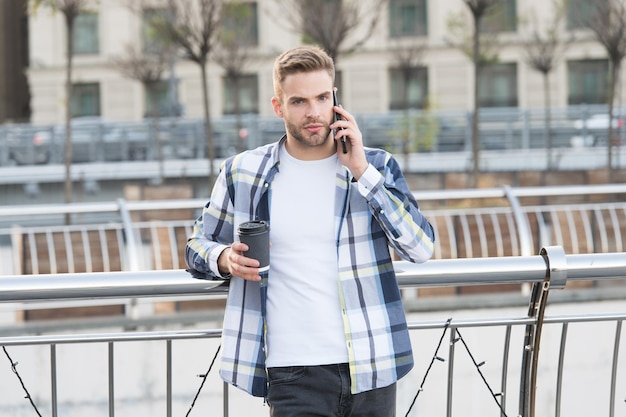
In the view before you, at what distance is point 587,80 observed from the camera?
122ft

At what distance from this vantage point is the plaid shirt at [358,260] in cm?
280

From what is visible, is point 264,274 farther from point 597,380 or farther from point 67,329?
point 67,329

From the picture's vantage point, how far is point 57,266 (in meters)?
10.3

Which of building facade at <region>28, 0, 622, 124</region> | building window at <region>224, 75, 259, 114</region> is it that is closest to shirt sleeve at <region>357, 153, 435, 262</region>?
building facade at <region>28, 0, 622, 124</region>

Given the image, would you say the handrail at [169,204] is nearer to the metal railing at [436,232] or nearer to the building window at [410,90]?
the metal railing at [436,232]

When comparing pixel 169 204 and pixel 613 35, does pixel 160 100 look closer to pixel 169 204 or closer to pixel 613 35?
pixel 613 35

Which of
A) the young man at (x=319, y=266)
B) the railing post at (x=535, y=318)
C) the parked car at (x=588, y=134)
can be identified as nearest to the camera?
the young man at (x=319, y=266)

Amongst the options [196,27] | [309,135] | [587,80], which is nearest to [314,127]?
[309,135]

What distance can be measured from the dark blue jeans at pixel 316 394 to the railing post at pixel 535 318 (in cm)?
107

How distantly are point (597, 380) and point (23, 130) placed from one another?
19.7m

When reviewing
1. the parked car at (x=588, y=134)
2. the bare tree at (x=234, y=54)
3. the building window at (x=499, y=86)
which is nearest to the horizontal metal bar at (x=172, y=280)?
the bare tree at (x=234, y=54)

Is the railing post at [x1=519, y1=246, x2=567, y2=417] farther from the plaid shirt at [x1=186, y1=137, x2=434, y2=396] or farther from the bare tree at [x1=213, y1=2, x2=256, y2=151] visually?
the bare tree at [x1=213, y1=2, x2=256, y2=151]

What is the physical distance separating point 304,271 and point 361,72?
1374 inches

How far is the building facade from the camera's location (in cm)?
3631
